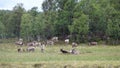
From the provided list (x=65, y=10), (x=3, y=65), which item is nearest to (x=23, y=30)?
(x=65, y=10)

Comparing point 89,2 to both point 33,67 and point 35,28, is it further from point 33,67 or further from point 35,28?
point 33,67

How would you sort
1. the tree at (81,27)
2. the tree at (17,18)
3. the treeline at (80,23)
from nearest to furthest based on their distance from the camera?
the treeline at (80,23), the tree at (81,27), the tree at (17,18)

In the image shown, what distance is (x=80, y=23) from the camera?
66062 millimetres

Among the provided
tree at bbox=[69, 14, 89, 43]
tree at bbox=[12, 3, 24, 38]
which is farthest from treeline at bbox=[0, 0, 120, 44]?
tree at bbox=[12, 3, 24, 38]

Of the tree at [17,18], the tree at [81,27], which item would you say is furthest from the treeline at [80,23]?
the tree at [17,18]

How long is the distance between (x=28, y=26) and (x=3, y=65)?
5913 cm

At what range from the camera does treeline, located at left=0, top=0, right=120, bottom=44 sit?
2499 inches

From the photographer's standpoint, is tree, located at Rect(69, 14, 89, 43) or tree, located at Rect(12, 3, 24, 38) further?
tree, located at Rect(12, 3, 24, 38)

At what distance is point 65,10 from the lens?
73.8 m

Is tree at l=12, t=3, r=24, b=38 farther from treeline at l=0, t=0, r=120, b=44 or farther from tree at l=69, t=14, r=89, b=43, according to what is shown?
tree at l=69, t=14, r=89, b=43

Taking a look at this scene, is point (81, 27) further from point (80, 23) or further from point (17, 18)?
point (17, 18)

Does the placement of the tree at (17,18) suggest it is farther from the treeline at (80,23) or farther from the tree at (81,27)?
the tree at (81,27)

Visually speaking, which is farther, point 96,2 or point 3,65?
point 96,2

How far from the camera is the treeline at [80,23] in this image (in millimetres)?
63469
